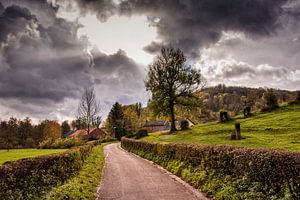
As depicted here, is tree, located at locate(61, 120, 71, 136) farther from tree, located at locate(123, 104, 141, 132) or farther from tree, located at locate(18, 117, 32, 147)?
tree, located at locate(123, 104, 141, 132)

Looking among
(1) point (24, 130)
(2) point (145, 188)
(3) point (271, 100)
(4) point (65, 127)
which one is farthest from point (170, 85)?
(4) point (65, 127)

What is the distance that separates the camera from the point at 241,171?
462 inches

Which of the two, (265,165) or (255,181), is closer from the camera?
(265,165)

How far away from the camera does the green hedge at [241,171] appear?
8.99 metres

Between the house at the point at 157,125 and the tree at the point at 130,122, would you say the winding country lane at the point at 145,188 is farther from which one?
the house at the point at 157,125

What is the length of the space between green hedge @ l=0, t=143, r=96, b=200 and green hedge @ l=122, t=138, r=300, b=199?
20.6 feet

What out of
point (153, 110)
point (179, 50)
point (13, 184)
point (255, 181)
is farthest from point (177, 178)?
point (179, 50)

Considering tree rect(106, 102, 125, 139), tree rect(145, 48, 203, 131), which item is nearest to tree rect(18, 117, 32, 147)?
tree rect(106, 102, 125, 139)

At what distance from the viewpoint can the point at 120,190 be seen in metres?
14.1

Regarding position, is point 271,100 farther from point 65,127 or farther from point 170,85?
point 65,127

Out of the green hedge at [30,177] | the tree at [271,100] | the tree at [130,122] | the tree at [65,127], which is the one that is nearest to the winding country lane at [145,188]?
the green hedge at [30,177]

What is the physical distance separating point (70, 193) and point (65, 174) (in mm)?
2864

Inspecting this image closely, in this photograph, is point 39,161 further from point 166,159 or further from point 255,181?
point 166,159

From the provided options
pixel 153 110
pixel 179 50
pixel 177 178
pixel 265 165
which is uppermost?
pixel 179 50
